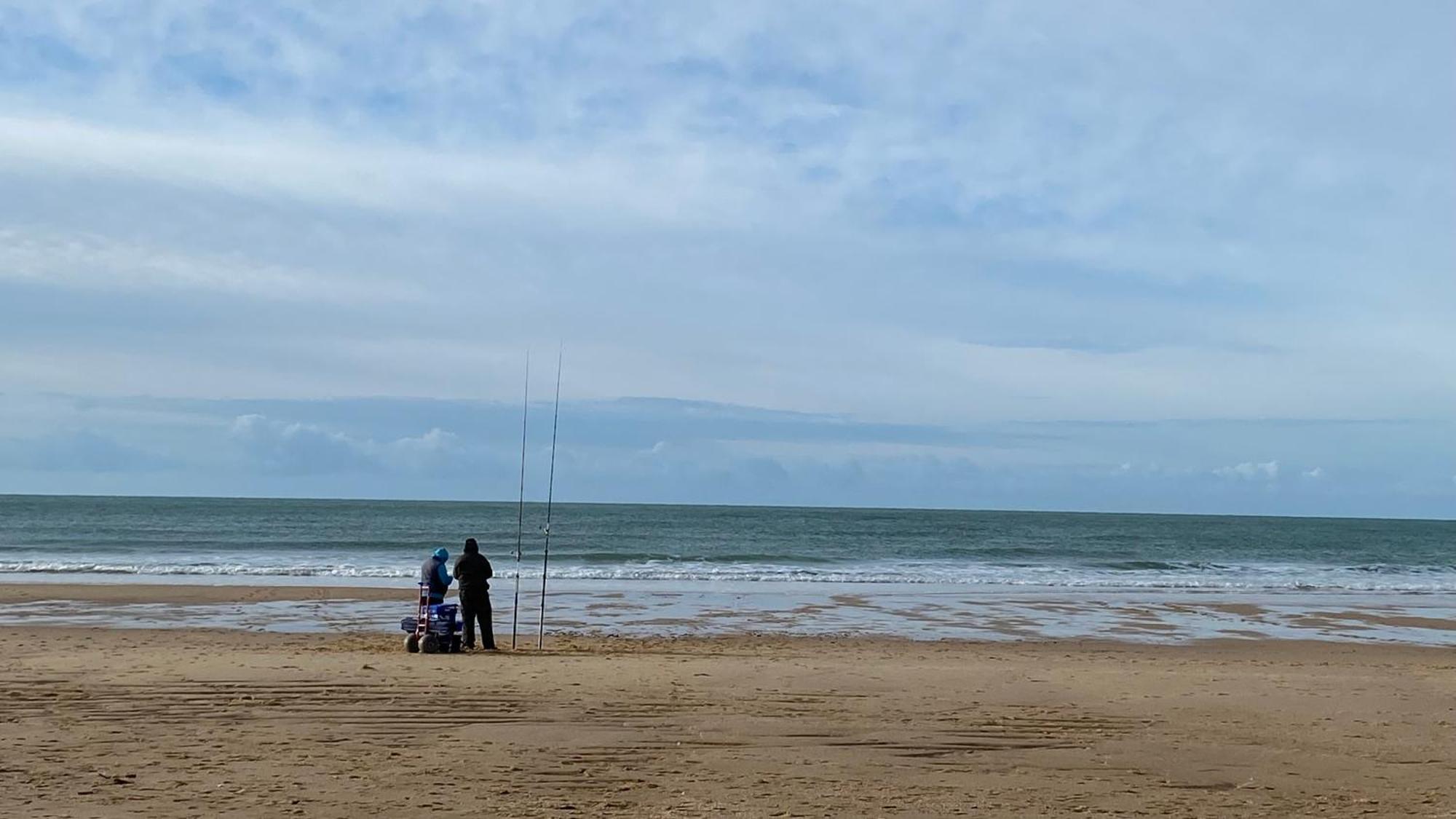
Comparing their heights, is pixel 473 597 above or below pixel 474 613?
above

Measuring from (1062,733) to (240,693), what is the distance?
6.31 m

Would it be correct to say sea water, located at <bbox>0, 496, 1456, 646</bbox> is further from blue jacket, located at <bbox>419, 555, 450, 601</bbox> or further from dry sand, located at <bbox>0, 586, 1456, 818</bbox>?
dry sand, located at <bbox>0, 586, 1456, 818</bbox>

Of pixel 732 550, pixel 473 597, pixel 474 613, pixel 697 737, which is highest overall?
pixel 473 597

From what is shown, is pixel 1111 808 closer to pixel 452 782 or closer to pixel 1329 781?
pixel 1329 781

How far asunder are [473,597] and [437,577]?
462 millimetres

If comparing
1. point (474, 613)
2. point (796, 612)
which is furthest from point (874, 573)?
point (474, 613)

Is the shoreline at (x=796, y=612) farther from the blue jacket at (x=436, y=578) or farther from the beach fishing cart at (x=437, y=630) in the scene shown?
the beach fishing cart at (x=437, y=630)

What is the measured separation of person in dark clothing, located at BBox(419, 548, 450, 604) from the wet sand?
0.96 metres

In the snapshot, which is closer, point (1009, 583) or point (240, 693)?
point (240, 693)

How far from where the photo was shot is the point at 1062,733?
830cm

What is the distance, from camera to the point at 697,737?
7930 mm

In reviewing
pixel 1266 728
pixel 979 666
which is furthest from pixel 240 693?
pixel 1266 728

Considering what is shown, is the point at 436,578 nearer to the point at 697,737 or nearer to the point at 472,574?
the point at 472,574

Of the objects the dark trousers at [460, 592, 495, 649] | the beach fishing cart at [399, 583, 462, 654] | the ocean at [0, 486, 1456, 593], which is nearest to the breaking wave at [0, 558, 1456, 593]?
the ocean at [0, 486, 1456, 593]
